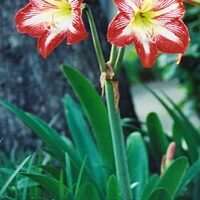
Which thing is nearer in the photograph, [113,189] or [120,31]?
[120,31]

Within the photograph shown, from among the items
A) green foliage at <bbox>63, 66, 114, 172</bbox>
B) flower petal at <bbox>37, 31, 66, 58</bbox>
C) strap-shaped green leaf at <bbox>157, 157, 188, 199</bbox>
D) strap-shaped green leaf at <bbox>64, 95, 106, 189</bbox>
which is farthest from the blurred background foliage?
flower petal at <bbox>37, 31, 66, 58</bbox>

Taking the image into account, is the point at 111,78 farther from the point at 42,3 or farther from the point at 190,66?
the point at 190,66

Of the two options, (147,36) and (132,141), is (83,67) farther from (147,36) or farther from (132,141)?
(147,36)

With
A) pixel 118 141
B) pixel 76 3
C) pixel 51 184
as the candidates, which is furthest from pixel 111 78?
pixel 51 184

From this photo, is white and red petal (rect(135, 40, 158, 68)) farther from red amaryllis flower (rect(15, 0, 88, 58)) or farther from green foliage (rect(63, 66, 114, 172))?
green foliage (rect(63, 66, 114, 172))

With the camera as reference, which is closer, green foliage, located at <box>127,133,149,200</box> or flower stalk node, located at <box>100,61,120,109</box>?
flower stalk node, located at <box>100,61,120,109</box>

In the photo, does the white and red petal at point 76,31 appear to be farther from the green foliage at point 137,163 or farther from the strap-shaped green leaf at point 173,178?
the green foliage at point 137,163

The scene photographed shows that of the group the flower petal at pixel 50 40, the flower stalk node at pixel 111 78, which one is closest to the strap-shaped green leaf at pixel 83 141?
the flower stalk node at pixel 111 78
